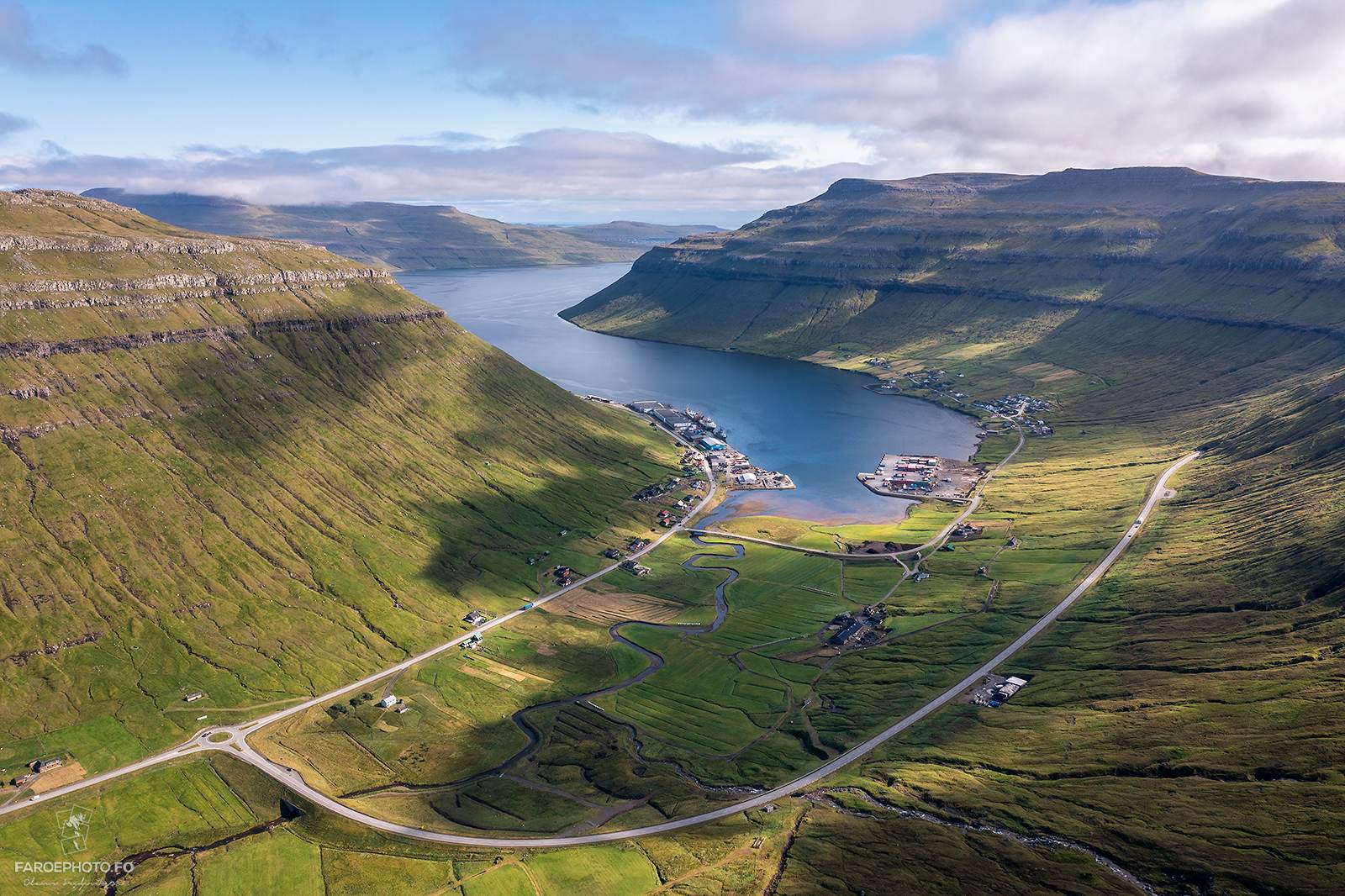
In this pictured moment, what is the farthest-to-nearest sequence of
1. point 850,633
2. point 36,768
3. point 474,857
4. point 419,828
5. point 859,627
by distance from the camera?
point 859,627 < point 850,633 < point 36,768 < point 419,828 < point 474,857

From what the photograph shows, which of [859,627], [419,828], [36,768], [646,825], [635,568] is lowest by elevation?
[419,828]

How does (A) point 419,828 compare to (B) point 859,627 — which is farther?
(B) point 859,627

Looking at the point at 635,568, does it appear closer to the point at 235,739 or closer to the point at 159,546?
the point at 235,739

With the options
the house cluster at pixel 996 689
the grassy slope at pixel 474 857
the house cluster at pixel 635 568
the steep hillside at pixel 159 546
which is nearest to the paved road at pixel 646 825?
the house cluster at pixel 996 689

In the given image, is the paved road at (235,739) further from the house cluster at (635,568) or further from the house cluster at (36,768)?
the house cluster at (635,568)

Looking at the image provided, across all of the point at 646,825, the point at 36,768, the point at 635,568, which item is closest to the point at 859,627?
the point at 635,568

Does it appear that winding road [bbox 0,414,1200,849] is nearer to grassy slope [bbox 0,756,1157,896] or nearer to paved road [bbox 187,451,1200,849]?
paved road [bbox 187,451,1200,849]

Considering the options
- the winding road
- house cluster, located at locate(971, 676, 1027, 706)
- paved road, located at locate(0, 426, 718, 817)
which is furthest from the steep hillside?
house cluster, located at locate(971, 676, 1027, 706)
